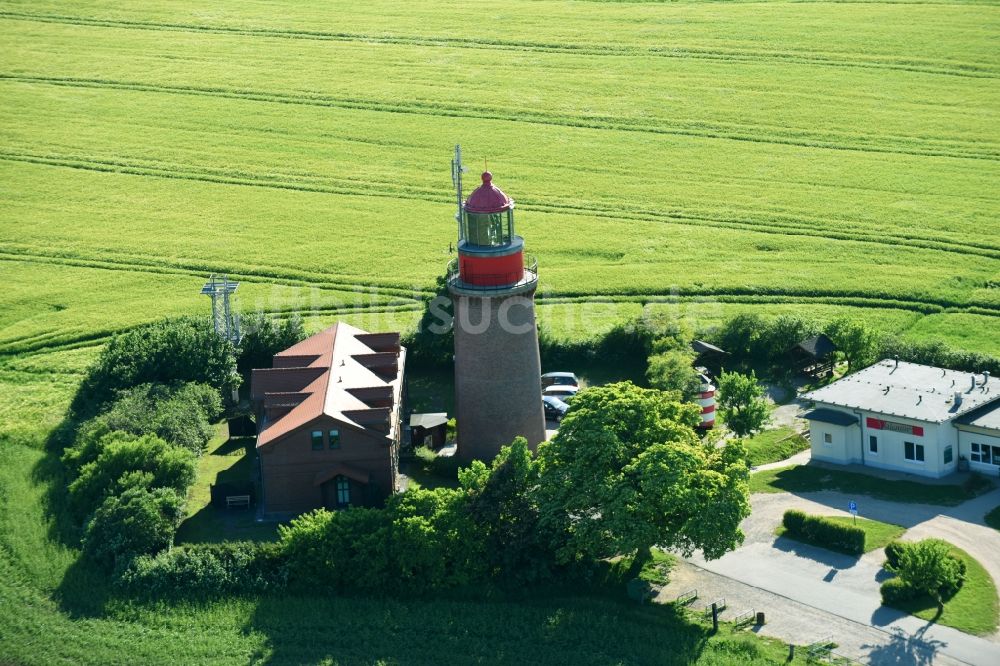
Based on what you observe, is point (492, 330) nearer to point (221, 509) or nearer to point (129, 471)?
point (221, 509)

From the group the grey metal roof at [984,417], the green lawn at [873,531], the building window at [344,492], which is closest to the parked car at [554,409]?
the building window at [344,492]

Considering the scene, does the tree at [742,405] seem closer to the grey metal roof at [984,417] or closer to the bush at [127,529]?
the grey metal roof at [984,417]

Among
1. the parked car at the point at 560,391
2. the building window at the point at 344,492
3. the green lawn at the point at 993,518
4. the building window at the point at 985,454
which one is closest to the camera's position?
the green lawn at the point at 993,518

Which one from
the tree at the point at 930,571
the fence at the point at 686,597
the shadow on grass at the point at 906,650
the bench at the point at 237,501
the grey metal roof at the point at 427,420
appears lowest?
the shadow on grass at the point at 906,650

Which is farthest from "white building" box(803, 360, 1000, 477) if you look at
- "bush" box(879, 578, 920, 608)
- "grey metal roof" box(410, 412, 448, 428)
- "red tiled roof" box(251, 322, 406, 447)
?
"red tiled roof" box(251, 322, 406, 447)

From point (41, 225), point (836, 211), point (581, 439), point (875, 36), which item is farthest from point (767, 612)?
point (875, 36)

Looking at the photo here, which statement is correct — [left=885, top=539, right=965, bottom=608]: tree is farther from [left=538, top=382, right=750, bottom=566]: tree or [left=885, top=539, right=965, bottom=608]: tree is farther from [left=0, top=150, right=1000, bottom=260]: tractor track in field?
[left=0, top=150, right=1000, bottom=260]: tractor track in field
